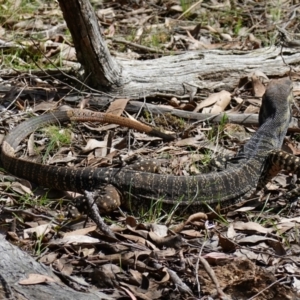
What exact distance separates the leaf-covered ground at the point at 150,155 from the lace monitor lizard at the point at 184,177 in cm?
14

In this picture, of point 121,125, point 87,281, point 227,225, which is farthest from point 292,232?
point 121,125

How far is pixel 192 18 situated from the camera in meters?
11.8

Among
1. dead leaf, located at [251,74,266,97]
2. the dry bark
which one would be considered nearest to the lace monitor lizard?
dead leaf, located at [251,74,266,97]

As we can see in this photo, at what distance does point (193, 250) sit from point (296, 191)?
178 cm

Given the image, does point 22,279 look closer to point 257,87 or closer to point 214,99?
point 214,99

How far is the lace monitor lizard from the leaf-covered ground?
5.7 inches

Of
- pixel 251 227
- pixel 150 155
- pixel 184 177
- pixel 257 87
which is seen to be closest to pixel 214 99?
pixel 257 87

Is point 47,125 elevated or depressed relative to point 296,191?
elevated

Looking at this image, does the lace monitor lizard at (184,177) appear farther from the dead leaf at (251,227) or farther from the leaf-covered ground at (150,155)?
the dead leaf at (251,227)

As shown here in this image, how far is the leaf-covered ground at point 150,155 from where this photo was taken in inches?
207

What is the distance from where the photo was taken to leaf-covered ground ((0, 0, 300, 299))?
17.3 feet

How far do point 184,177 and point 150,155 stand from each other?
3.26ft

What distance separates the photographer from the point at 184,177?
7059mm

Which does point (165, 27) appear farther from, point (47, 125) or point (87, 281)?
point (87, 281)
